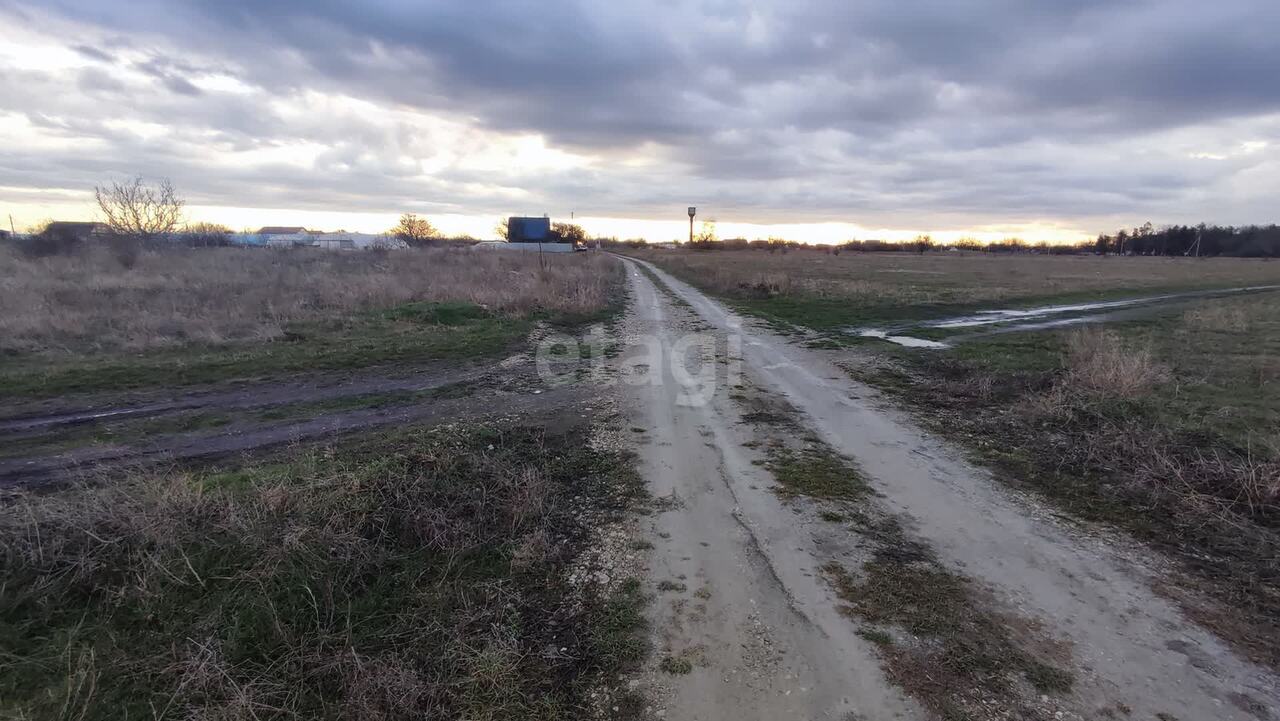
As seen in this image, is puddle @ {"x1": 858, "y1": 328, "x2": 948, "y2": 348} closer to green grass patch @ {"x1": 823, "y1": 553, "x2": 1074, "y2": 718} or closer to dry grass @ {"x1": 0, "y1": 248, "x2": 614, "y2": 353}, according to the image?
dry grass @ {"x1": 0, "y1": 248, "x2": 614, "y2": 353}

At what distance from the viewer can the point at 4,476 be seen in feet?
18.5

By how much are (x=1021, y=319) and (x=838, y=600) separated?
20.4m

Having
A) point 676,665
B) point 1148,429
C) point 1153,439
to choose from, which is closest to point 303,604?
point 676,665

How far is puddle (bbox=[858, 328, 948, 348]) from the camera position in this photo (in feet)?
47.0

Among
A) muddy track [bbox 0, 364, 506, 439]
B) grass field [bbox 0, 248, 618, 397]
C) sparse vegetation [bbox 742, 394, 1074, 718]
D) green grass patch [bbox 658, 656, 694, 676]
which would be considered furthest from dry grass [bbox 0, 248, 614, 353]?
sparse vegetation [bbox 742, 394, 1074, 718]

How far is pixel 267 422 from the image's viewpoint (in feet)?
25.0

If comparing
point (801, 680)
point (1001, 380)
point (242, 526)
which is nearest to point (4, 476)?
point (242, 526)

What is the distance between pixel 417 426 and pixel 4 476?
390 cm

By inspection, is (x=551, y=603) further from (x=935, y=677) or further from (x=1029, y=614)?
(x=1029, y=614)

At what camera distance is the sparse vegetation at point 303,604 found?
3.01 metres

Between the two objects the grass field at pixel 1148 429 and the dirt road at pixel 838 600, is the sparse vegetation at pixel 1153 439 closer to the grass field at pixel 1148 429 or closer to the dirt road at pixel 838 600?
the grass field at pixel 1148 429

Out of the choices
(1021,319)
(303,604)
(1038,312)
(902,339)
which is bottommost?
(303,604)

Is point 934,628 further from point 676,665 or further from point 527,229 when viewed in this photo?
point 527,229

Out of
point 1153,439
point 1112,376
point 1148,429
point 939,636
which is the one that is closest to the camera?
point 939,636
